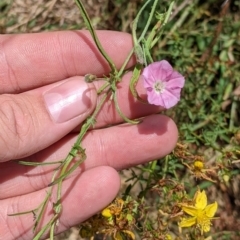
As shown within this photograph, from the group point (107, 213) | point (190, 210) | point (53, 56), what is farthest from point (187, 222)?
point (53, 56)

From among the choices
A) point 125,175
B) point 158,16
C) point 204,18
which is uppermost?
point 158,16

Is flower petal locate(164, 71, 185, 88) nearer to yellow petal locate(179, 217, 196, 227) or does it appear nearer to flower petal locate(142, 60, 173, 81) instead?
flower petal locate(142, 60, 173, 81)

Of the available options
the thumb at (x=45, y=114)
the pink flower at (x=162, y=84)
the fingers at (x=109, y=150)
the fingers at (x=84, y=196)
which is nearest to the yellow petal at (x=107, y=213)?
the fingers at (x=84, y=196)

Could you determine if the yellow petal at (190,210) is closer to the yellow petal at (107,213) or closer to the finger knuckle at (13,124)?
the yellow petal at (107,213)

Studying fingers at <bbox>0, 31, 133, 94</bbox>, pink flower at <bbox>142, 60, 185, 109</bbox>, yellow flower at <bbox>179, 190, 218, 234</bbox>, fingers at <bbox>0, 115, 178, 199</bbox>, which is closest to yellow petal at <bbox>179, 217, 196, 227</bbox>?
yellow flower at <bbox>179, 190, 218, 234</bbox>

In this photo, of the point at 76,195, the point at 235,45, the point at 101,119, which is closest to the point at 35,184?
the point at 76,195

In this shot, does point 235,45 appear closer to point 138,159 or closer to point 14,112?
point 138,159
